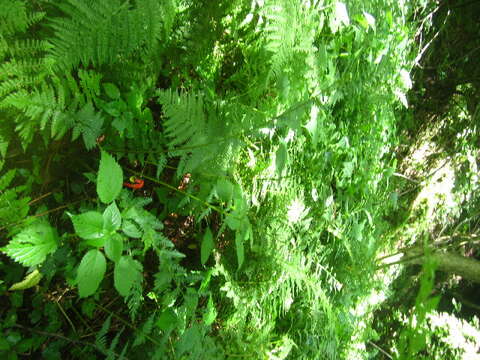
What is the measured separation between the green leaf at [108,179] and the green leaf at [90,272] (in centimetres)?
12

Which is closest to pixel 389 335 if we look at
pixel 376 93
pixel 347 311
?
pixel 347 311

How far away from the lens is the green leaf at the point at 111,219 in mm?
802

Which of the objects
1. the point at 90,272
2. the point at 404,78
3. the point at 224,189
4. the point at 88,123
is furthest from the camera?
the point at 404,78

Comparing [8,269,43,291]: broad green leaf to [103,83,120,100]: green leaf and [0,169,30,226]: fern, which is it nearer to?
[0,169,30,226]: fern

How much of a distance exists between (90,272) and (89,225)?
0.09 meters

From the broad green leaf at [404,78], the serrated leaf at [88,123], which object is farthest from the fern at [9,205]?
the broad green leaf at [404,78]

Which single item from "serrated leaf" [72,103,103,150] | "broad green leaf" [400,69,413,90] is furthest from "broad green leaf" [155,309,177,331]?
"broad green leaf" [400,69,413,90]

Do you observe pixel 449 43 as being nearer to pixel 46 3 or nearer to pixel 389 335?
pixel 389 335

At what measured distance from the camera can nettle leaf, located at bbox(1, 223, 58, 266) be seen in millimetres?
752

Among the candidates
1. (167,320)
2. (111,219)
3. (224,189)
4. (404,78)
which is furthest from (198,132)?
(404,78)

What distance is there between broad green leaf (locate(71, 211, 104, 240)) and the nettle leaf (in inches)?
3.0

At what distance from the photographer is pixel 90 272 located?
77 centimetres

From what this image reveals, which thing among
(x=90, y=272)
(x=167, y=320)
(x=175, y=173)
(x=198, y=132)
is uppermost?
(x=198, y=132)

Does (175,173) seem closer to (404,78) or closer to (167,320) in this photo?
(167,320)
